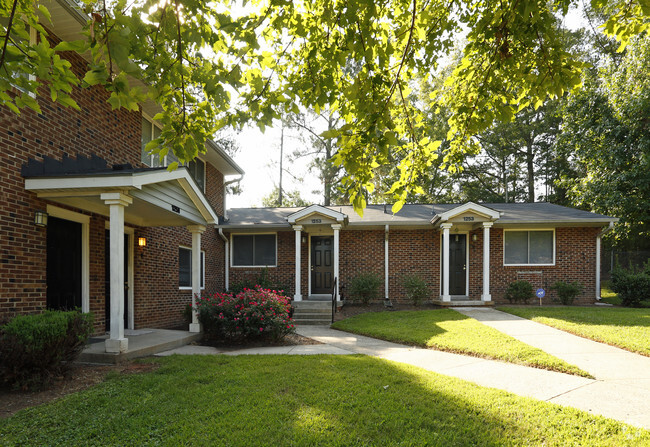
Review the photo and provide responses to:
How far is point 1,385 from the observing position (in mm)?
4625

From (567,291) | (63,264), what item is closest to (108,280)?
(63,264)

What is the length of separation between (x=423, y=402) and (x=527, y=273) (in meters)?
11.1

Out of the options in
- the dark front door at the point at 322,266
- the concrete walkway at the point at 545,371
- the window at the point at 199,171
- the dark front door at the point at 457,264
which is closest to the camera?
the concrete walkway at the point at 545,371

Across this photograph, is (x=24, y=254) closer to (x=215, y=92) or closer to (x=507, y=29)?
(x=215, y=92)

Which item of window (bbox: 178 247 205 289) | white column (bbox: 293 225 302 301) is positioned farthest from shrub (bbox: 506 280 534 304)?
window (bbox: 178 247 205 289)

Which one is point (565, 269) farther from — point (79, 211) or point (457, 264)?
point (79, 211)

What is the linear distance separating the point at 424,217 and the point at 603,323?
6403 millimetres

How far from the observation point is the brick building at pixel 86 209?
5609 millimetres

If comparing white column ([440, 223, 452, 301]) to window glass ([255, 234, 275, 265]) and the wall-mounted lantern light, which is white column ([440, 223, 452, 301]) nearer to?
window glass ([255, 234, 275, 265])

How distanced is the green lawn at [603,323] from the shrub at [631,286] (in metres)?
2.35

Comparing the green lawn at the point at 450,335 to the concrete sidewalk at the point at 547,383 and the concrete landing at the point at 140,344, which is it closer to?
the concrete sidewalk at the point at 547,383

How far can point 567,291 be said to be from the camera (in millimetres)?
12695

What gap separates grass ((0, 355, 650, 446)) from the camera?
331 centimetres

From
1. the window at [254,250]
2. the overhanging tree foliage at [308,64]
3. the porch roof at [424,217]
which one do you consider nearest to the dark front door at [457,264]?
the porch roof at [424,217]
